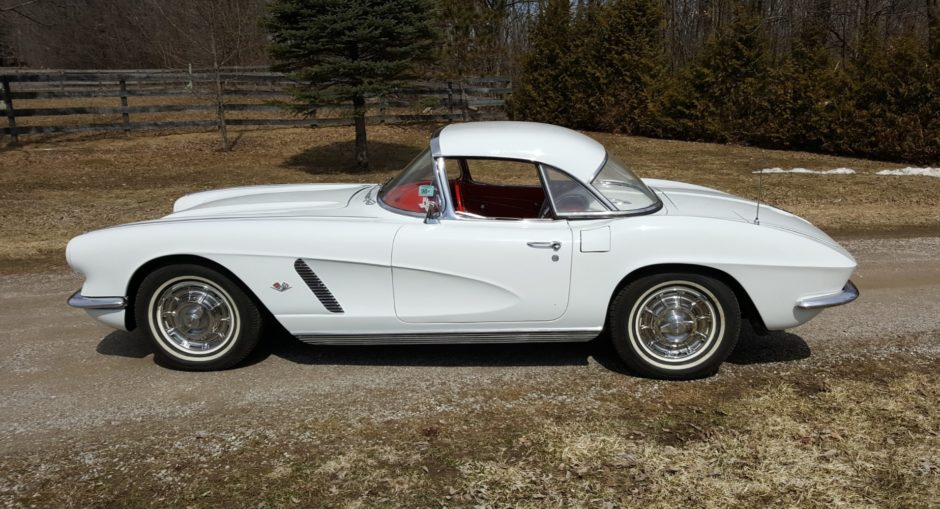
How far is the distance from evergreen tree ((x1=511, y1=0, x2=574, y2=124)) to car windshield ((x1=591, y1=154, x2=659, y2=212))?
52.0 feet

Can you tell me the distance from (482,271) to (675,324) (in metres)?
1.19

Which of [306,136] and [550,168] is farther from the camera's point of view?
[306,136]

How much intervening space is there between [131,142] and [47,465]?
14.7 metres

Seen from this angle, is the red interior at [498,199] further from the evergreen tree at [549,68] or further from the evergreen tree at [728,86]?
the evergreen tree at [549,68]

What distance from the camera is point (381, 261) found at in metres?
3.92

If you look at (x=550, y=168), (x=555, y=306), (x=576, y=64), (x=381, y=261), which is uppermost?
(x=576, y=64)

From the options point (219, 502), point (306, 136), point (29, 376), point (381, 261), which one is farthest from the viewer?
point (306, 136)

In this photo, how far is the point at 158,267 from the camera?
405 centimetres

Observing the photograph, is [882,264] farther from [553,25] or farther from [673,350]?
[553,25]

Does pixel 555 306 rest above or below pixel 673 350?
above

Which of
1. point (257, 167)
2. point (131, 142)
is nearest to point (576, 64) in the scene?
point (257, 167)

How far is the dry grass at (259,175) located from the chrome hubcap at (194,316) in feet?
12.9

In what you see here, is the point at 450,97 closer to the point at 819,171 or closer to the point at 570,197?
the point at 819,171

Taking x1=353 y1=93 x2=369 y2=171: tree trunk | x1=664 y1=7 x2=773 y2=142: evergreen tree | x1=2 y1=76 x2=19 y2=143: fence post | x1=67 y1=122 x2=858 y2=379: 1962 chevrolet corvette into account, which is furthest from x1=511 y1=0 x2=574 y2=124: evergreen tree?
x1=67 y1=122 x2=858 y2=379: 1962 chevrolet corvette
